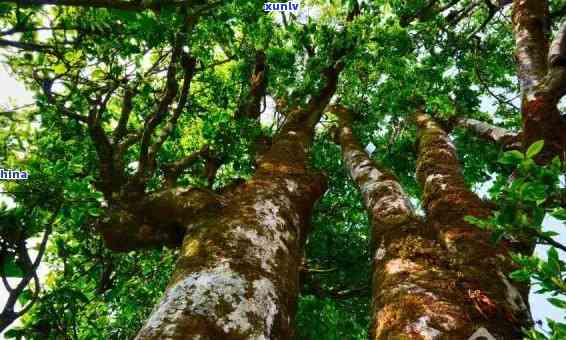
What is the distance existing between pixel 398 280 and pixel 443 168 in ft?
9.89

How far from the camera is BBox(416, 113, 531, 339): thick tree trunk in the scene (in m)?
2.40

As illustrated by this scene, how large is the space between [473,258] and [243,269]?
1.82 metres

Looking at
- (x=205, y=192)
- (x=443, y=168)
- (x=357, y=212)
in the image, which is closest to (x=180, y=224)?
(x=205, y=192)

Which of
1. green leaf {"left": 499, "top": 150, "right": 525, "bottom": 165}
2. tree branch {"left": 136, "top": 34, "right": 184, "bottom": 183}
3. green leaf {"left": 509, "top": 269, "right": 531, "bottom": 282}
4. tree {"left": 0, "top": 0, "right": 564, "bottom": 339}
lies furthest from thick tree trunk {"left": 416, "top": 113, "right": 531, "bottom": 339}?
tree branch {"left": 136, "top": 34, "right": 184, "bottom": 183}

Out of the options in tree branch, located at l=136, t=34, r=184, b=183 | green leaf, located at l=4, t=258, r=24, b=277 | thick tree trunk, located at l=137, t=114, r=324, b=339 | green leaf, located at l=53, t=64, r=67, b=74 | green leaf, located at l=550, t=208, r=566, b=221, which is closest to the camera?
green leaf, located at l=550, t=208, r=566, b=221

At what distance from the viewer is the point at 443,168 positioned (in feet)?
17.7

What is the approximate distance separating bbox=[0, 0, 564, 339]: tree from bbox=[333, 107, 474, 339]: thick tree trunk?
0.02 metres

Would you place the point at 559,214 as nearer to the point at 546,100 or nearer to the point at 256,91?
the point at 546,100

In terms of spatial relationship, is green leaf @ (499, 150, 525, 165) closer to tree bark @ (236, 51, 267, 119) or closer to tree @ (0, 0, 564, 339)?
tree @ (0, 0, 564, 339)

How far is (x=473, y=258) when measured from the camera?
3.09 m

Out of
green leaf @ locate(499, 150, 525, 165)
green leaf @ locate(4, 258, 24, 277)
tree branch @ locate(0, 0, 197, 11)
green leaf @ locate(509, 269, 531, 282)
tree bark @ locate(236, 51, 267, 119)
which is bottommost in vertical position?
green leaf @ locate(509, 269, 531, 282)

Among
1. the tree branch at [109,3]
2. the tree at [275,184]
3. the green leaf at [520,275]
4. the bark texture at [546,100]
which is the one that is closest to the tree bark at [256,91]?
the tree at [275,184]

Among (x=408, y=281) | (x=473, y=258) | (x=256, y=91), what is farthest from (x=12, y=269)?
(x=256, y=91)

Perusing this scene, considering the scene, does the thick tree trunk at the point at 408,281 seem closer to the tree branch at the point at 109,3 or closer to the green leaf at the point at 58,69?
the tree branch at the point at 109,3
